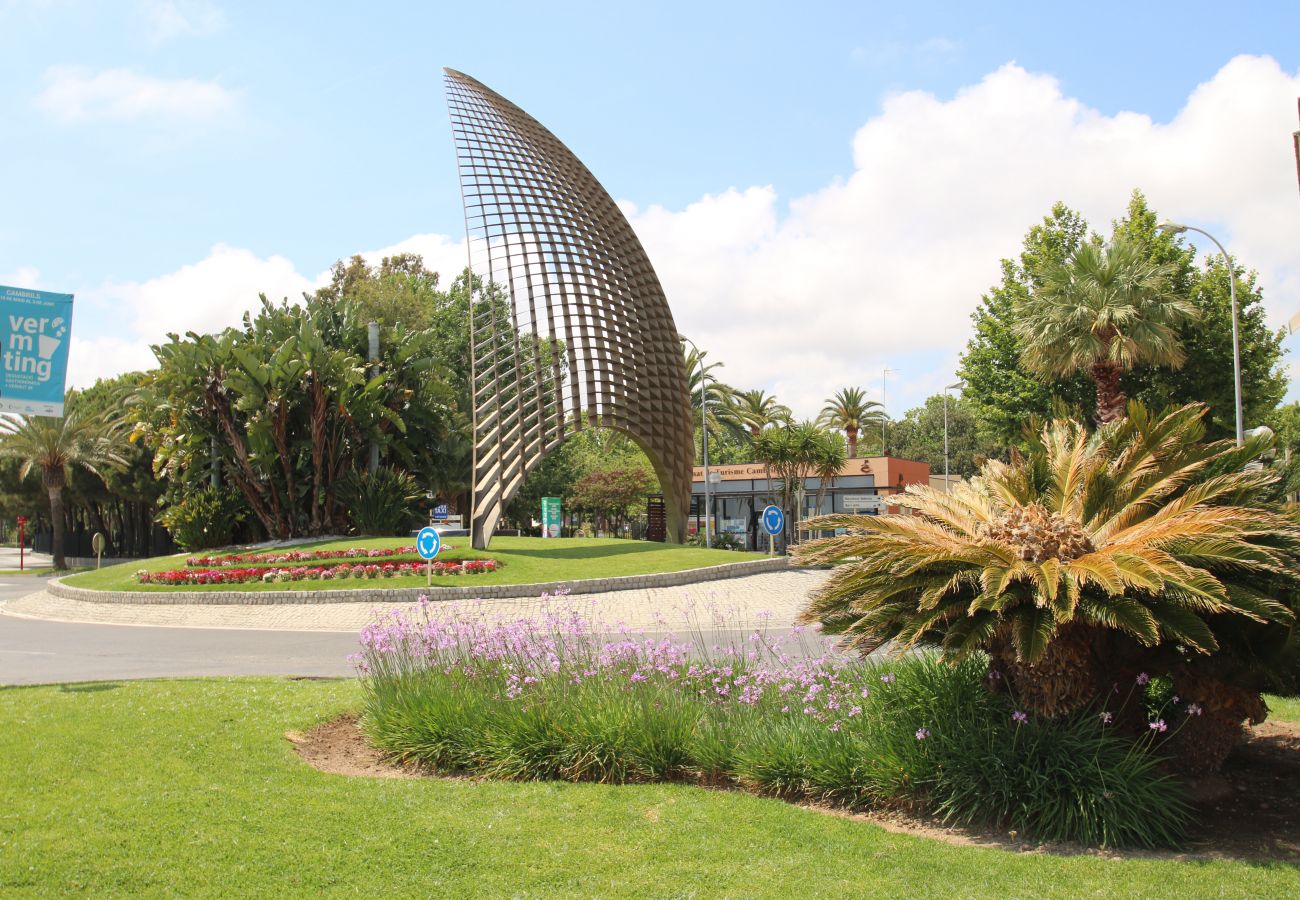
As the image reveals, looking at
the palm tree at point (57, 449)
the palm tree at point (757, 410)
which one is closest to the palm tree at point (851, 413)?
the palm tree at point (757, 410)

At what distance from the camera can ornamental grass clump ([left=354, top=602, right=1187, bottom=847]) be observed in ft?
19.0

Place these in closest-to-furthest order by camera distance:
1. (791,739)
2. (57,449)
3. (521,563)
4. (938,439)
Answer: (791,739) < (521,563) < (57,449) < (938,439)

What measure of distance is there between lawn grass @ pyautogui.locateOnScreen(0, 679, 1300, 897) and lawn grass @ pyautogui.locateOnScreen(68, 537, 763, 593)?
1798 cm

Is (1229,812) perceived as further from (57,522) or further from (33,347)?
(57,522)

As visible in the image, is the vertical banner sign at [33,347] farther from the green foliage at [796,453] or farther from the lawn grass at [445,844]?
the green foliage at [796,453]

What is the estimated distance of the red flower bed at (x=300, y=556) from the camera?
28219 millimetres

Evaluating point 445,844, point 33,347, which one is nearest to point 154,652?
point 33,347

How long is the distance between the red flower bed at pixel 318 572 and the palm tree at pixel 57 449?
93.0 ft

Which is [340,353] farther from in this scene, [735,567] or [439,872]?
[439,872]

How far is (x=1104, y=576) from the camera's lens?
18.7 feet

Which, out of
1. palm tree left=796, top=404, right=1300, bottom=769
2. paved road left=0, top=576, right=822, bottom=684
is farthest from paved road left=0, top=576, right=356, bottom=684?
palm tree left=796, top=404, right=1300, bottom=769

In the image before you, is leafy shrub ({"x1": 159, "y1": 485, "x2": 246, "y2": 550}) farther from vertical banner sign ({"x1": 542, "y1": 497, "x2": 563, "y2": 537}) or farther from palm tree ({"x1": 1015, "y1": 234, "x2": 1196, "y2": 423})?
palm tree ({"x1": 1015, "y1": 234, "x2": 1196, "y2": 423})

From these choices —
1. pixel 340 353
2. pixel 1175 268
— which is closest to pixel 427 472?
pixel 340 353

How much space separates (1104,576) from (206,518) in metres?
35.1
